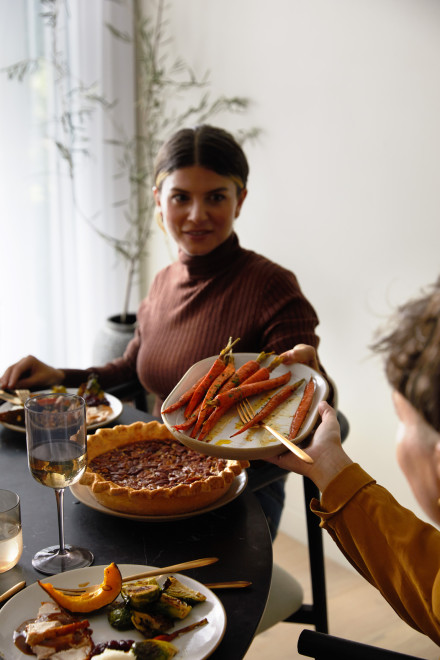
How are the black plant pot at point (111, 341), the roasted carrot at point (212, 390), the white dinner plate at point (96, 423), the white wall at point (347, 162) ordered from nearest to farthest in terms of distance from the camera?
the roasted carrot at point (212, 390), the white dinner plate at point (96, 423), the white wall at point (347, 162), the black plant pot at point (111, 341)

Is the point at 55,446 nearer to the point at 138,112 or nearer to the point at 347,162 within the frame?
the point at 347,162

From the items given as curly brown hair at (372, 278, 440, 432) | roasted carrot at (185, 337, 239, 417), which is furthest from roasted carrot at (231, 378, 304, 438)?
curly brown hair at (372, 278, 440, 432)

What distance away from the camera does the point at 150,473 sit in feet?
4.29

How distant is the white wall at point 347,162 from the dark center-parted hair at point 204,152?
703mm

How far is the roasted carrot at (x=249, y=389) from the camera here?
1308 millimetres

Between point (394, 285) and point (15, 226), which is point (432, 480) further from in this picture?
point (15, 226)

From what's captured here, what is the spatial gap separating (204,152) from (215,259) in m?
0.34

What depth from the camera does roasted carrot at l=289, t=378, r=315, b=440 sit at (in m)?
1.23

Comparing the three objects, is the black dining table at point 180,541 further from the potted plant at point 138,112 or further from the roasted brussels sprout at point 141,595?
the potted plant at point 138,112

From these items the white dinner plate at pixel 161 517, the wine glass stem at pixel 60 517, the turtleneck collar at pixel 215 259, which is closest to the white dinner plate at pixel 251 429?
the white dinner plate at pixel 161 517

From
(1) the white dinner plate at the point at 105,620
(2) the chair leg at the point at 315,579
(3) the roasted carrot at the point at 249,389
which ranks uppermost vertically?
(3) the roasted carrot at the point at 249,389

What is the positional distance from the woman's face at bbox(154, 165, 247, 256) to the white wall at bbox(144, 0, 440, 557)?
67cm

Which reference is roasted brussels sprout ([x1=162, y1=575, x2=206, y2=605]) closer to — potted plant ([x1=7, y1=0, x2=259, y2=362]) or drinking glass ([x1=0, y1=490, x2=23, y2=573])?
drinking glass ([x1=0, y1=490, x2=23, y2=573])

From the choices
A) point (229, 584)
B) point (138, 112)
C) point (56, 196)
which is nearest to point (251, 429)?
point (229, 584)
